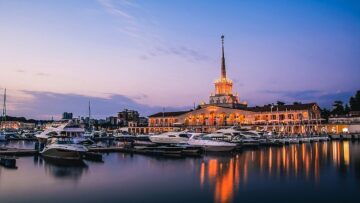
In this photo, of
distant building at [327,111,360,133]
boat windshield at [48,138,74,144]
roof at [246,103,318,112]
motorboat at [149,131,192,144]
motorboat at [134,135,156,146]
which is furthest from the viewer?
roof at [246,103,318,112]

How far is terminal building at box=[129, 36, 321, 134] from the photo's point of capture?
118000 millimetres

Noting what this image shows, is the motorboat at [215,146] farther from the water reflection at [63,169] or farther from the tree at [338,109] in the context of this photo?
the tree at [338,109]

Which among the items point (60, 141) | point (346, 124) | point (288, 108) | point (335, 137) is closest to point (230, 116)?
point (288, 108)

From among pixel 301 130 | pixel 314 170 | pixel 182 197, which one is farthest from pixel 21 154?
pixel 301 130

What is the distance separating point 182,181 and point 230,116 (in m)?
103

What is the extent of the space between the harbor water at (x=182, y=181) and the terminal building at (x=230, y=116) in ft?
251

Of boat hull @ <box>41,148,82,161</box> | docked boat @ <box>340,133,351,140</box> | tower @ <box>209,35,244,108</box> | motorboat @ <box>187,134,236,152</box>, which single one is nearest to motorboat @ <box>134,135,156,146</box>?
motorboat @ <box>187,134,236,152</box>

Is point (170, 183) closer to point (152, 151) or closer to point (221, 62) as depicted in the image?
point (152, 151)

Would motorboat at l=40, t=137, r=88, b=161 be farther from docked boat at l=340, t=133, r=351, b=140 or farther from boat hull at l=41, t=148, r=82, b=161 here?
docked boat at l=340, t=133, r=351, b=140

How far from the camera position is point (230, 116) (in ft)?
433

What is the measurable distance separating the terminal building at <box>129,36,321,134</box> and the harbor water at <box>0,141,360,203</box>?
76.6 meters

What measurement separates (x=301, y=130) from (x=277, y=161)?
77.9m

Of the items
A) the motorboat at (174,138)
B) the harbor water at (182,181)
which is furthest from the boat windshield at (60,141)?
the motorboat at (174,138)

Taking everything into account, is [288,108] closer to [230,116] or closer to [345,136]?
[230,116]
